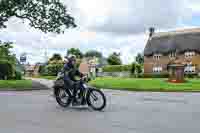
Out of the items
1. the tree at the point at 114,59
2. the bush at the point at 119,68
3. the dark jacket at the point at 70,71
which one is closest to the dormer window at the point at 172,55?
the bush at the point at 119,68

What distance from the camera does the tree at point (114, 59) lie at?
390 ft

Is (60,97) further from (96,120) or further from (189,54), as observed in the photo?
(189,54)

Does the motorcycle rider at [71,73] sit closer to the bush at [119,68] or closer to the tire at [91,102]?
the tire at [91,102]

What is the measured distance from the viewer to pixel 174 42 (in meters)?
73.3

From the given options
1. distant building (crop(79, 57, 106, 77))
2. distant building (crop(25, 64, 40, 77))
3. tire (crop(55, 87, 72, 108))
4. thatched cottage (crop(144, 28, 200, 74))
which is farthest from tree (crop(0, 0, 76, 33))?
distant building (crop(25, 64, 40, 77))

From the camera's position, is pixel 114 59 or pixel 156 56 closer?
pixel 156 56

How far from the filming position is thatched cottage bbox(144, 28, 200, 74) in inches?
2783

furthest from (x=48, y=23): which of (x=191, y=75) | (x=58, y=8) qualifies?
(x=191, y=75)

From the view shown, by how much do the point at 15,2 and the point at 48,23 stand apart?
3178 millimetres

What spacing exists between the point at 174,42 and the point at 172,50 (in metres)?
1.61

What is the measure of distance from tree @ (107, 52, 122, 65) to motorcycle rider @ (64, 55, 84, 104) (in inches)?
4198

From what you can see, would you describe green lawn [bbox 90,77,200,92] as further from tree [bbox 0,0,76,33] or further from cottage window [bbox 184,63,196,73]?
cottage window [bbox 184,63,196,73]

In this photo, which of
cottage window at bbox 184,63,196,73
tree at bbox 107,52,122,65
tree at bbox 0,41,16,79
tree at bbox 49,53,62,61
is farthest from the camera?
tree at bbox 49,53,62,61

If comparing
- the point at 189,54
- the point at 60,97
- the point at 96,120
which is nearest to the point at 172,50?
the point at 189,54
